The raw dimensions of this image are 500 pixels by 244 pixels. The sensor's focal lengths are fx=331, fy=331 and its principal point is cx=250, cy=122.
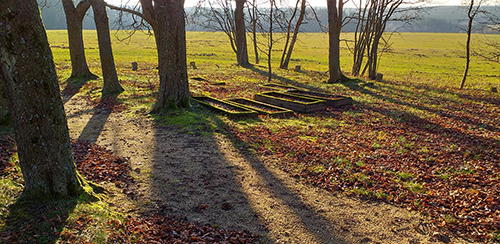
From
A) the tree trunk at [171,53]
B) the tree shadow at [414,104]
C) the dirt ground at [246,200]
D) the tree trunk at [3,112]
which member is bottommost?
the dirt ground at [246,200]

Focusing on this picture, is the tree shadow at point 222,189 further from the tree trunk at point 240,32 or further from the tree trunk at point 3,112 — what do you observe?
the tree trunk at point 240,32

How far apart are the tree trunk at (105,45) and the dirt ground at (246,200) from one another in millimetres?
6412

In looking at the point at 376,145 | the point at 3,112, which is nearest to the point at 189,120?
the point at 3,112

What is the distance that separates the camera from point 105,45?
46.2 feet

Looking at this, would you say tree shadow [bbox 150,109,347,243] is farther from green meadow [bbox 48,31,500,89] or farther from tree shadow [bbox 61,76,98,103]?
green meadow [bbox 48,31,500,89]

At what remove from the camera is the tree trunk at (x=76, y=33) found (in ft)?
54.7

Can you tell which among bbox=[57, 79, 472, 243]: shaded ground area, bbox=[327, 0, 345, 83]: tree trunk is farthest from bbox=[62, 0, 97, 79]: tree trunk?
bbox=[327, 0, 345, 83]: tree trunk

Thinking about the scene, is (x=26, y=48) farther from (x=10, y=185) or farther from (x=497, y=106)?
(x=497, y=106)

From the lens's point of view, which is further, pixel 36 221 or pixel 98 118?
pixel 98 118

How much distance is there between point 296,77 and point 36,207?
19636mm

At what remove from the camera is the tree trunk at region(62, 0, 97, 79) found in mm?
16688

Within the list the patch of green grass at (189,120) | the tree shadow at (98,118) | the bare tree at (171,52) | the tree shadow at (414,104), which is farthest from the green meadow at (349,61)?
the patch of green grass at (189,120)

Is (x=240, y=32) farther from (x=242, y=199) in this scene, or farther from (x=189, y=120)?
(x=242, y=199)

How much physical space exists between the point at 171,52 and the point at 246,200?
6.30 meters
